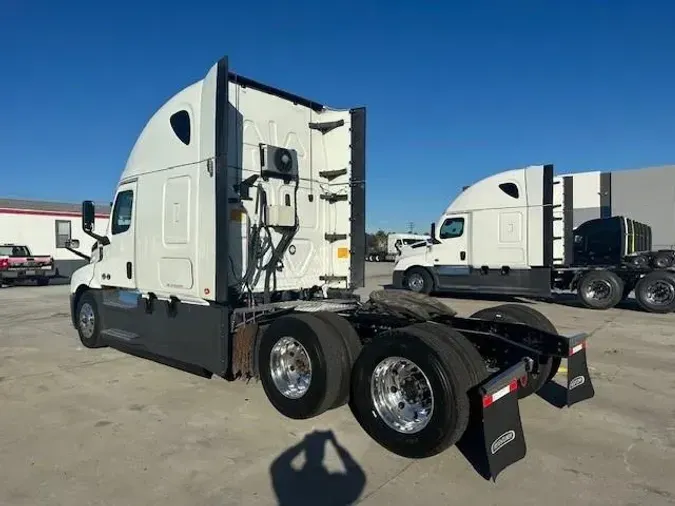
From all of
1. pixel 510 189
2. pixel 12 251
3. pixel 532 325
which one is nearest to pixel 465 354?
pixel 532 325

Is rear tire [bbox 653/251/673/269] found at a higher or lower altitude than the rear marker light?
higher

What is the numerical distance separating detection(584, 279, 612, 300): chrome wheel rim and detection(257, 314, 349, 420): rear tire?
11.4 m

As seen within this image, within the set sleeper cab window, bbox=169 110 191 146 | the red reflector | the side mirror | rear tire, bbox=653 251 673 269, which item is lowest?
the red reflector

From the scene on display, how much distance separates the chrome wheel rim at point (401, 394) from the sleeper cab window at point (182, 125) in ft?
11.5

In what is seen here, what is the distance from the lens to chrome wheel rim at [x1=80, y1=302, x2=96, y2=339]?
324 inches

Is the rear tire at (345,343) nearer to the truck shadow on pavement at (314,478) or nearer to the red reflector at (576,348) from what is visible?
the truck shadow on pavement at (314,478)

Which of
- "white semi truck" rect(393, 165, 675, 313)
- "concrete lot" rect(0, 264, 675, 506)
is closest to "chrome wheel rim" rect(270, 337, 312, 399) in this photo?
"concrete lot" rect(0, 264, 675, 506)

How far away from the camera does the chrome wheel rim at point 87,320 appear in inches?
324

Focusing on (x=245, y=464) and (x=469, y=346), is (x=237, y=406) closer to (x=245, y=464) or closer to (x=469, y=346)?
(x=245, y=464)

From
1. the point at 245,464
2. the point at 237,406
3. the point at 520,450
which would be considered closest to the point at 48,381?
the point at 237,406

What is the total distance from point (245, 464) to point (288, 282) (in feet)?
10.1

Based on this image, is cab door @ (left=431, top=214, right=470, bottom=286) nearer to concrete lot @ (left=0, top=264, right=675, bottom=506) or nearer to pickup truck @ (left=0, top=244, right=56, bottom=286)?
concrete lot @ (left=0, top=264, right=675, bottom=506)

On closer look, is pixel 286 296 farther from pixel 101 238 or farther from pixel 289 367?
pixel 101 238

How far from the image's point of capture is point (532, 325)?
5.50 m
